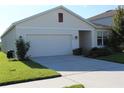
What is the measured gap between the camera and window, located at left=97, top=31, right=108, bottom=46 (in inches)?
956

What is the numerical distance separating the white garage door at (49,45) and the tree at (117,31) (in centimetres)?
459

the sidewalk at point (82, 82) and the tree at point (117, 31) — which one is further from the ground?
the tree at point (117, 31)

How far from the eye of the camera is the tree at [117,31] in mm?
22781

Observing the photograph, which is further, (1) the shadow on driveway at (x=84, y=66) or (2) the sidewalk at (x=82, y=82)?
(1) the shadow on driveway at (x=84, y=66)

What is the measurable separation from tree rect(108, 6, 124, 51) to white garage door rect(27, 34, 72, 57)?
4594 mm

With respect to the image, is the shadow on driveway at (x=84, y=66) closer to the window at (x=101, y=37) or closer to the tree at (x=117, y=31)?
the tree at (x=117, y=31)

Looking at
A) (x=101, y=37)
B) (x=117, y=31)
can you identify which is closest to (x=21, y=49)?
(x=101, y=37)

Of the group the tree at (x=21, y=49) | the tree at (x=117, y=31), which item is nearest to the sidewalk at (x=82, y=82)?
the tree at (x=21, y=49)

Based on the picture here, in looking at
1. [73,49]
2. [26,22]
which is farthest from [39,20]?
[73,49]

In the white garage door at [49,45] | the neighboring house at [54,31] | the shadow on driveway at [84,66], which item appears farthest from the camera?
the white garage door at [49,45]

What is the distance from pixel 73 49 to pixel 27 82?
13.3 metres

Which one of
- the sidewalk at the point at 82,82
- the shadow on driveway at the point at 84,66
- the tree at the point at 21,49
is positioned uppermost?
the tree at the point at 21,49
